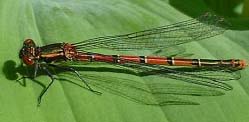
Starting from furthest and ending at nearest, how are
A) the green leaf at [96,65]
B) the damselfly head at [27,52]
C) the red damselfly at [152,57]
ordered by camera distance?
the red damselfly at [152,57]
the damselfly head at [27,52]
the green leaf at [96,65]

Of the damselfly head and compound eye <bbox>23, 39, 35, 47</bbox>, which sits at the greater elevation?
compound eye <bbox>23, 39, 35, 47</bbox>

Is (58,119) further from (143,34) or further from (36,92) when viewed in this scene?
(143,34)

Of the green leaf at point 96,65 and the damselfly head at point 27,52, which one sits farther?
the damselfly head at point 27,52

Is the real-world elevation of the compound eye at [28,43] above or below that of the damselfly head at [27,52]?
above

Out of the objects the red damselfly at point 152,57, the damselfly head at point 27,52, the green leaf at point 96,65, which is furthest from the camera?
the red damselfly at point 152,57

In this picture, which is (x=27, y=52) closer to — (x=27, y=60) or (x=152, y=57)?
(x=27, y=60)

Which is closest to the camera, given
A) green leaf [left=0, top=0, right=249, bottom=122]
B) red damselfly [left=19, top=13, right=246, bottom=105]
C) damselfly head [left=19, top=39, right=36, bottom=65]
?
green leaf [left=0, top=0, right=249, bottom=122]

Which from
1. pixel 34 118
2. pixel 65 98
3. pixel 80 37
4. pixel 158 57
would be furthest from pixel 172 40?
pixel 34 118
